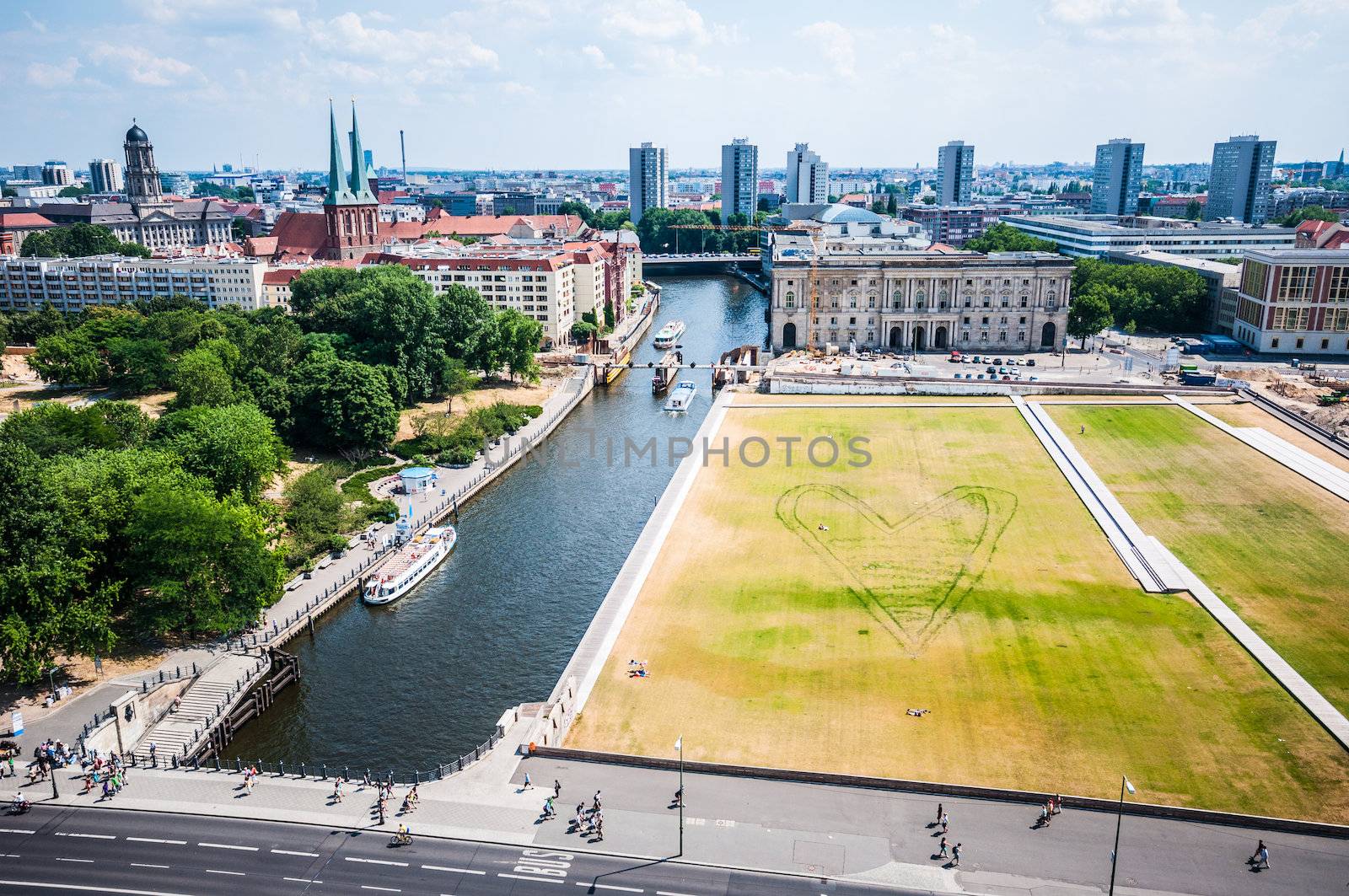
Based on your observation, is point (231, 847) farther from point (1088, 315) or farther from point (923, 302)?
point (1088, 315)

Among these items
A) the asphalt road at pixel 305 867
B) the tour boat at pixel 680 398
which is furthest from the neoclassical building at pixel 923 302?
the asphalt road at pixel 305 867

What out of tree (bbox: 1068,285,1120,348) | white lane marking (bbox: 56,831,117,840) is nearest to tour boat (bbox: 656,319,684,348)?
tree (bbox: 1068,285,1120,348)

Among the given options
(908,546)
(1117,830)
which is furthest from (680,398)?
(1117,830)

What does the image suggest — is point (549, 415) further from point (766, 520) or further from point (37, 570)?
point (37, 570)

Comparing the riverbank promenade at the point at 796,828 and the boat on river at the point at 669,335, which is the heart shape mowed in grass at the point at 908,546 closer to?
the riverbank promenade at the point at 796,828

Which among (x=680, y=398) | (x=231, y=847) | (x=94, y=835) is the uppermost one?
(x=680, y=398)

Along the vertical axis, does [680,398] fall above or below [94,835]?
above
